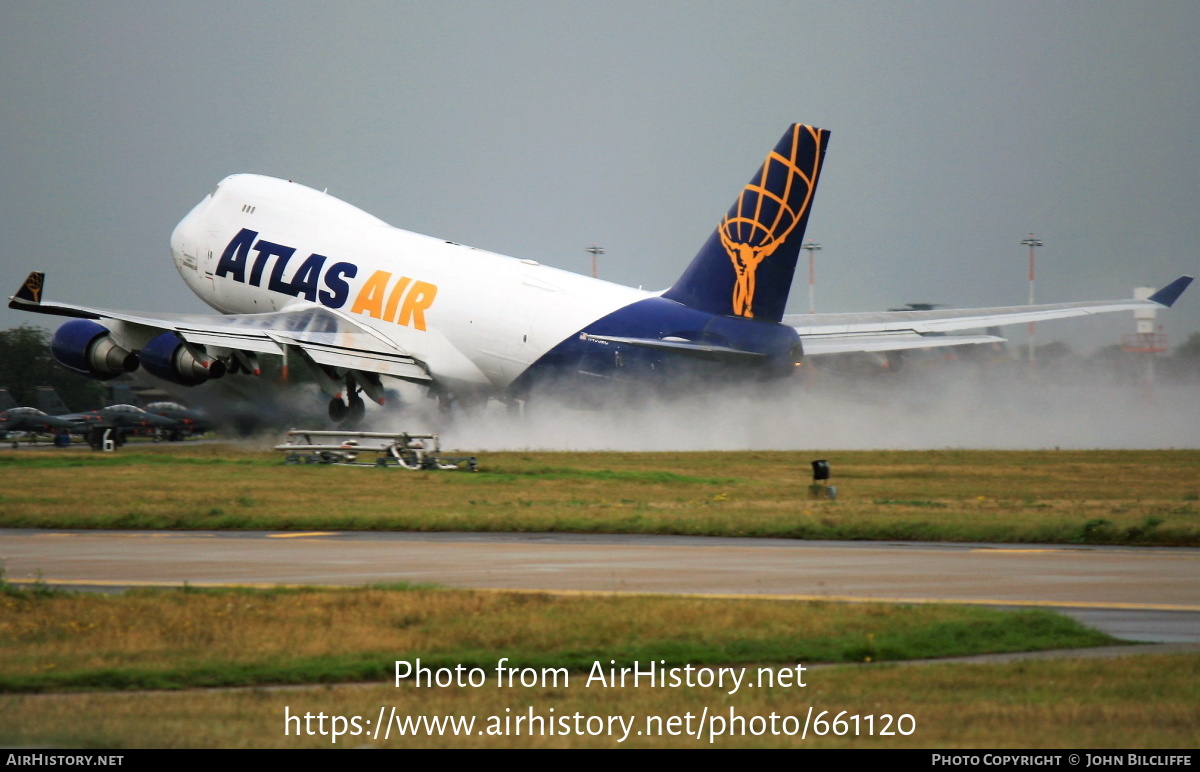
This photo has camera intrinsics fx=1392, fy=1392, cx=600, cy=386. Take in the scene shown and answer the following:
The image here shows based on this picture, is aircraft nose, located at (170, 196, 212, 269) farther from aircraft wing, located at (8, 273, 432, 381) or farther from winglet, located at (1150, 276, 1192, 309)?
winglet, located at (1150, 276, 1192, 309)

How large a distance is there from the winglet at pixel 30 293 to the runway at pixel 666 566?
21.3m

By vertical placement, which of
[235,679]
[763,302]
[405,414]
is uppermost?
[763,302]

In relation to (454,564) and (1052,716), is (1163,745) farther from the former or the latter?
(454,564)

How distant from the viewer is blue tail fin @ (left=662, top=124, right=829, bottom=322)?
38.5 m

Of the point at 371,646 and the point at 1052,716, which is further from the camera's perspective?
the point at 371,646

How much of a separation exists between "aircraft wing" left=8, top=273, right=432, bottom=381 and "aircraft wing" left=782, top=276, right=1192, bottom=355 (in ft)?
44.1

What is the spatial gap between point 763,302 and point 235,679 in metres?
29.4

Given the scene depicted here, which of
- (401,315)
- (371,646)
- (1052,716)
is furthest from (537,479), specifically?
(1052,716)

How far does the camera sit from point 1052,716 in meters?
9.34

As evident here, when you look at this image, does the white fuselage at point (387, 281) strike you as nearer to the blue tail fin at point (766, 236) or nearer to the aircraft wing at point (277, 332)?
the aircraft wing at point (277, 332)

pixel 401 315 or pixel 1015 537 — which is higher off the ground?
pixel 401 315

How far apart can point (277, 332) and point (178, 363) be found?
3.76 metres

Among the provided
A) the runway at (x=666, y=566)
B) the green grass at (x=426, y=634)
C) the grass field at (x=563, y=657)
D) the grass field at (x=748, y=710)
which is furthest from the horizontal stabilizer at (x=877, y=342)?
the grass field at (x=748, y=710)
